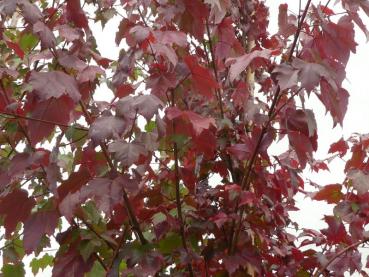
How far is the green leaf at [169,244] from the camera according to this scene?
1.21 m

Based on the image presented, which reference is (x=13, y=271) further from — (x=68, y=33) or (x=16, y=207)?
(x=68, y=33)

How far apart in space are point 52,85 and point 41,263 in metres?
1.13

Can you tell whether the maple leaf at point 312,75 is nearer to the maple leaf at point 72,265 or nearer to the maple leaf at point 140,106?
the maple leaf at point 140,106

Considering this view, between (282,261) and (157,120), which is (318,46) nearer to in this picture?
(157,120)

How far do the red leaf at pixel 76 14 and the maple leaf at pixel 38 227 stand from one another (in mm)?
429

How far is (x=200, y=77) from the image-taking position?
103 cm

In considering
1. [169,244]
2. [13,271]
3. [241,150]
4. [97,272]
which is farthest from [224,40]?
[13,271]

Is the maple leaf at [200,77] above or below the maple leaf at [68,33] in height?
below

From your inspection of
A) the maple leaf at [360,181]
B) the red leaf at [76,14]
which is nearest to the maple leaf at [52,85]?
the red leaf at [76,14]

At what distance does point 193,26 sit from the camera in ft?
3.80

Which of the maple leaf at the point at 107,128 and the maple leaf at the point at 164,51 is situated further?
the maple leaf at the point at 164,51

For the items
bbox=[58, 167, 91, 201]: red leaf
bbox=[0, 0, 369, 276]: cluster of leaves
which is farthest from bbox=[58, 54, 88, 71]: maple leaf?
bbox=[58, 167, 91, 201]: red leaf

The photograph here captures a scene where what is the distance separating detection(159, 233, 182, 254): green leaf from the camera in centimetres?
121

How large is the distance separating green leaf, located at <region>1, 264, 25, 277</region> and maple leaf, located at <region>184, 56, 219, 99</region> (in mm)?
706
